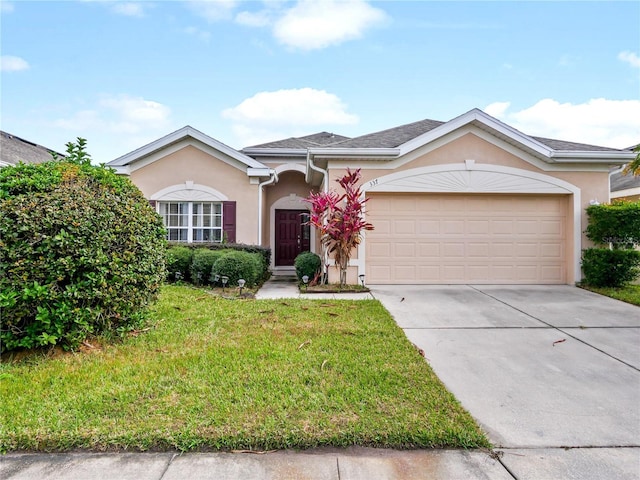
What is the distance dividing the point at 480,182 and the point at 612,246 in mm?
3732

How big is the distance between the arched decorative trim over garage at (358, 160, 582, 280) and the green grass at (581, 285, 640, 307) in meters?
0.71

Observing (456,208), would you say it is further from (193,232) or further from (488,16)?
(193,232)

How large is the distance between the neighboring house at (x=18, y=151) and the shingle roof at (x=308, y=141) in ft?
25.3

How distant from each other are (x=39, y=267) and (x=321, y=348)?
319cm

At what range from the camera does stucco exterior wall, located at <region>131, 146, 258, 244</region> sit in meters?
11.3

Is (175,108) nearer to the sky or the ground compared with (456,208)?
nearer to the sky

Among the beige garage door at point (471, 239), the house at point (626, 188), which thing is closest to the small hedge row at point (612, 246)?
the beige garage door at point (471, 239)

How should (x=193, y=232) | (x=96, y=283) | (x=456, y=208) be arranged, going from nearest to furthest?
(x=96, y=283)
(x=456, y=208)
(x=193, y=232)

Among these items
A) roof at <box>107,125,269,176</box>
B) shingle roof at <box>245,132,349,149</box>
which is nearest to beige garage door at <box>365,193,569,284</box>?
roof at <box>107,125,269,176</box>

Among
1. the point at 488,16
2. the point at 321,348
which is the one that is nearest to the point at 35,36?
the point at 321,348

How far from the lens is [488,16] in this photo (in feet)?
26.4

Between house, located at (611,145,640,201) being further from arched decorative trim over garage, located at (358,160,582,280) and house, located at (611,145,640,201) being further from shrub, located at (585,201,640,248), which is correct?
arched decorative trim over garage, located at (358,160,582,280)

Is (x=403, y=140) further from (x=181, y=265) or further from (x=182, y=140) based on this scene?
(x=182, y=140)

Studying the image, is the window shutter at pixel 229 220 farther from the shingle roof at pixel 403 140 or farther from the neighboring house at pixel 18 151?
the neighboring house at pixel 18 151
